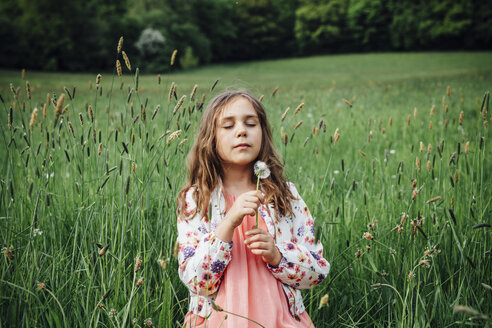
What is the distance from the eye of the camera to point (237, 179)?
1541 millimetres

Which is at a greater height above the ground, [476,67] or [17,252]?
[476,67]

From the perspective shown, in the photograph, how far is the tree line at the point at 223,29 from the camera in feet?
33.2

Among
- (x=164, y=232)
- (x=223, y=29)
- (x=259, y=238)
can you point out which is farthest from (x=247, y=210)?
(x=223, y=29)

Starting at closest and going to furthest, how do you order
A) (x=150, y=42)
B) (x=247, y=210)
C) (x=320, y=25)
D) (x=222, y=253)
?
(x=247, y=210), (x=222, y=253), (x=320, y=25), (x=150, y=42)

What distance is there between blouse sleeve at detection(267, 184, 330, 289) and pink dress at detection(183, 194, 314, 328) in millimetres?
54

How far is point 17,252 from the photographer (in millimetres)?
1556

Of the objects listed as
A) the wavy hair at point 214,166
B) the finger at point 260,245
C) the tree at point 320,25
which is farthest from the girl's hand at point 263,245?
the tree at point 320,25

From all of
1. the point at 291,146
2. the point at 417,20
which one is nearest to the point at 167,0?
the point at 417,20

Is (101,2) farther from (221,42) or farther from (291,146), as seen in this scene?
(291,146)

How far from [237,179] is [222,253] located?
0.36 metres

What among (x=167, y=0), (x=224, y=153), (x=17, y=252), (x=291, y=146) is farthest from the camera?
(x=167, y=0)

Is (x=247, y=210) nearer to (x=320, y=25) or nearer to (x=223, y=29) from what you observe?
(x=320, y=25)

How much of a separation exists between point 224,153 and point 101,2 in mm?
21750

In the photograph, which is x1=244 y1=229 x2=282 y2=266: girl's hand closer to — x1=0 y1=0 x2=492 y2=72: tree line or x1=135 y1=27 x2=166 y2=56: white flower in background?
x1=0 y1=0 x2=492 y2=72: tree line
